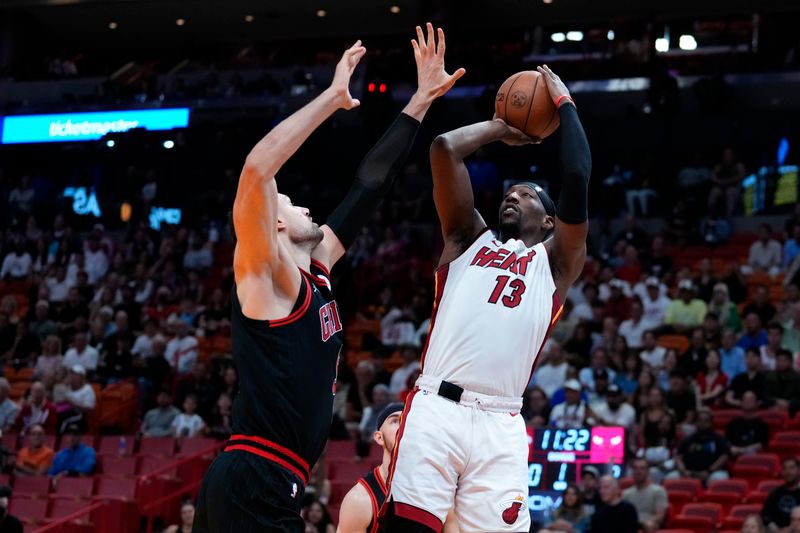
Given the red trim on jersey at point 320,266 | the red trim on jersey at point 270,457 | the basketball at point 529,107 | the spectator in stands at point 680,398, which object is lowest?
the spectator in stands at point 680,398

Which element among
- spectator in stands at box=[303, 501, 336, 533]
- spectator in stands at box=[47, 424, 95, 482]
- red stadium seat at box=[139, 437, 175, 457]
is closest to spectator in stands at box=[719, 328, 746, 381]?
spectator in stands at box=[303, 501, 336, 533]

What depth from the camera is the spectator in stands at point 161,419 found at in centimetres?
1572

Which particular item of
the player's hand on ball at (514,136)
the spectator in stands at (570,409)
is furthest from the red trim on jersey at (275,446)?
the spectator in stands at (570,409)

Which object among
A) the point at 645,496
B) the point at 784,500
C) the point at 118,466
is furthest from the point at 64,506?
the point at 784,500

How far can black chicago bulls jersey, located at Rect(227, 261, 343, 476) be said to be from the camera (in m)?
4.69

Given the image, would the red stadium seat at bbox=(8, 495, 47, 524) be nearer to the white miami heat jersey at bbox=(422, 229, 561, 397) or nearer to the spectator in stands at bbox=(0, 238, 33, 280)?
the spectator in stands at bbox=(0, 238, 33, 280)

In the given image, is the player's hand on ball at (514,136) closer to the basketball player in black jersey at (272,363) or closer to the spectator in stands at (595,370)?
the basketball player in black jersey at (272,363)

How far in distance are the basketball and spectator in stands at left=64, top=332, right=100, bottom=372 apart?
12.7 m

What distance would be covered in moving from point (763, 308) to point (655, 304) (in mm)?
1390

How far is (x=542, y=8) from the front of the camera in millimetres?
26156

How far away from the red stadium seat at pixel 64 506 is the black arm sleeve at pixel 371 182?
929 cm

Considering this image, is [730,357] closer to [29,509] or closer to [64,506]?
[64,506]

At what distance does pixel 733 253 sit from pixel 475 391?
14.6 metres

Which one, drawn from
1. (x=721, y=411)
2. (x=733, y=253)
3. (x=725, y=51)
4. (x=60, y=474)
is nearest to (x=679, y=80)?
(x=725, y=51)
